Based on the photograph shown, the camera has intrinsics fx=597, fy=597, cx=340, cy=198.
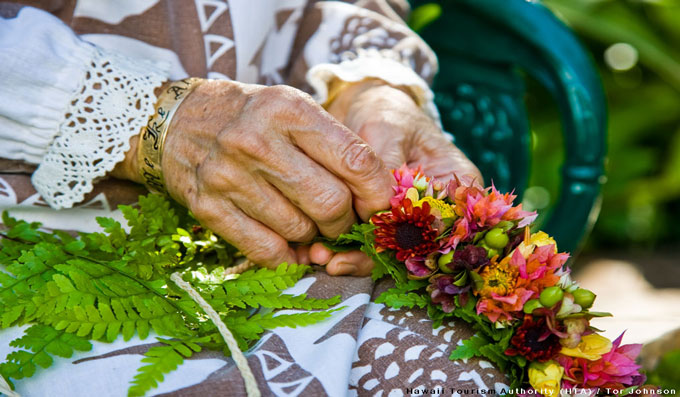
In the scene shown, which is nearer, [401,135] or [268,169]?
[268,169]

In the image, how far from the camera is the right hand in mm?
766

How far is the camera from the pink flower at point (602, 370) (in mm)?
634

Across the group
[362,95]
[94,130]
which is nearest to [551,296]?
[362,95]

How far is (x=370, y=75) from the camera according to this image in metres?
1.06

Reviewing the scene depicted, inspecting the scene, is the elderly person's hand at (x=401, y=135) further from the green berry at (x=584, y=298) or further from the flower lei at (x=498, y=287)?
the green berry at (x=584, y=298)

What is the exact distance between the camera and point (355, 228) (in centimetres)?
79

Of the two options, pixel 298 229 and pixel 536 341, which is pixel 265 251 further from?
pixel 536 341

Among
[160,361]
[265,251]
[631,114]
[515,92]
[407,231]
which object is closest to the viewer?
[160,361]

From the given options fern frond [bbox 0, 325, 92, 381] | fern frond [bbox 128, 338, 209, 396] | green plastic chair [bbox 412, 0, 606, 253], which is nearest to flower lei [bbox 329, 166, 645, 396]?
fern frond [bbox 128, 338, 209, 396]

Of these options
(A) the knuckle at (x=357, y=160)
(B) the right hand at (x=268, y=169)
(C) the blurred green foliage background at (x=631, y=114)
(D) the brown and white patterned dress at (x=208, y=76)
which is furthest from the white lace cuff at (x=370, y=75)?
(C) the blurred green foliage background at (x=631, y=114)

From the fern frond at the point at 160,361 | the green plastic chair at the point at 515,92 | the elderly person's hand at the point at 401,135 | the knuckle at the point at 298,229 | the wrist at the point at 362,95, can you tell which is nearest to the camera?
the fern frond at the point at 160,361

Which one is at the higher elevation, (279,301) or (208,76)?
(208,76)

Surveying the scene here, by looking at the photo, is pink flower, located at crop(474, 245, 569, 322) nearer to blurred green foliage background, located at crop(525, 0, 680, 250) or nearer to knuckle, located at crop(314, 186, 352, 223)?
knuckle, located at crop(314, 186, 352, 223)

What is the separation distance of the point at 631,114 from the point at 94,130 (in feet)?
9.18
